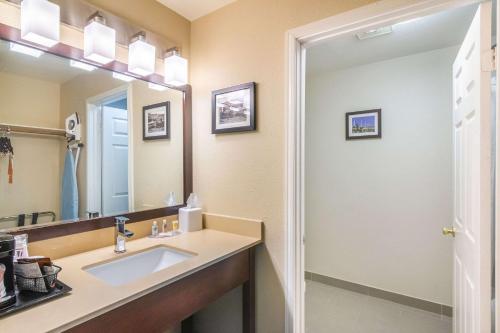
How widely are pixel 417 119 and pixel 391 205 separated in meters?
0.79

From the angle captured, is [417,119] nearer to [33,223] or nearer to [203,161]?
[203,161]

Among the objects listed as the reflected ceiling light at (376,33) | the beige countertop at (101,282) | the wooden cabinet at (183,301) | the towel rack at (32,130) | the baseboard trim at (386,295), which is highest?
the reflected ceiling light at (376,33)

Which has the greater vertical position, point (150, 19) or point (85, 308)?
point (150, 19)

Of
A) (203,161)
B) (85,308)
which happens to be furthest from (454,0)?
(85,308)

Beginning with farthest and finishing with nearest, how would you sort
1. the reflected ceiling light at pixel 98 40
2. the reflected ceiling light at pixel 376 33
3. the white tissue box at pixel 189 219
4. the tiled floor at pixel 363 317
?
the tiled floor at pixel 363 317
the reflected ceiling light at pixel 376 33
the white tissue box at pixel 189 219
the reflected ceiling light at pixel 98 40

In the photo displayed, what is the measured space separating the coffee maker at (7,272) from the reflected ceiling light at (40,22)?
0.85m

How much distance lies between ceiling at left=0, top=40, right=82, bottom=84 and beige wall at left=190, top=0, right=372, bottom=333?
30.7 inches

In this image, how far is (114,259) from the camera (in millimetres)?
1258

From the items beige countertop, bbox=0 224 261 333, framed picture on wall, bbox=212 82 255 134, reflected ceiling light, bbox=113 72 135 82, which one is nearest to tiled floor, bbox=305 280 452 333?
beige countertop, bbox=0 224 261 333

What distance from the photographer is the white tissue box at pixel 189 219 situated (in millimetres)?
1709

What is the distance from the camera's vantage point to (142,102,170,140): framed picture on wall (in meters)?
1.70

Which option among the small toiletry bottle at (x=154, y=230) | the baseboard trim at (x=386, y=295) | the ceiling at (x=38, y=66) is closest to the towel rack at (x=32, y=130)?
the ceiling at (x=38, y=66)

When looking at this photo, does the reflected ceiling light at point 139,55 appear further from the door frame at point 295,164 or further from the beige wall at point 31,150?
the door frame at point 295,164

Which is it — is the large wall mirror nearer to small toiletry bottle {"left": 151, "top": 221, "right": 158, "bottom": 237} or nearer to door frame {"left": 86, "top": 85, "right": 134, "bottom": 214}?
door frame {"left": 86, "top": 85, "right": 134, "bottom": 214}
